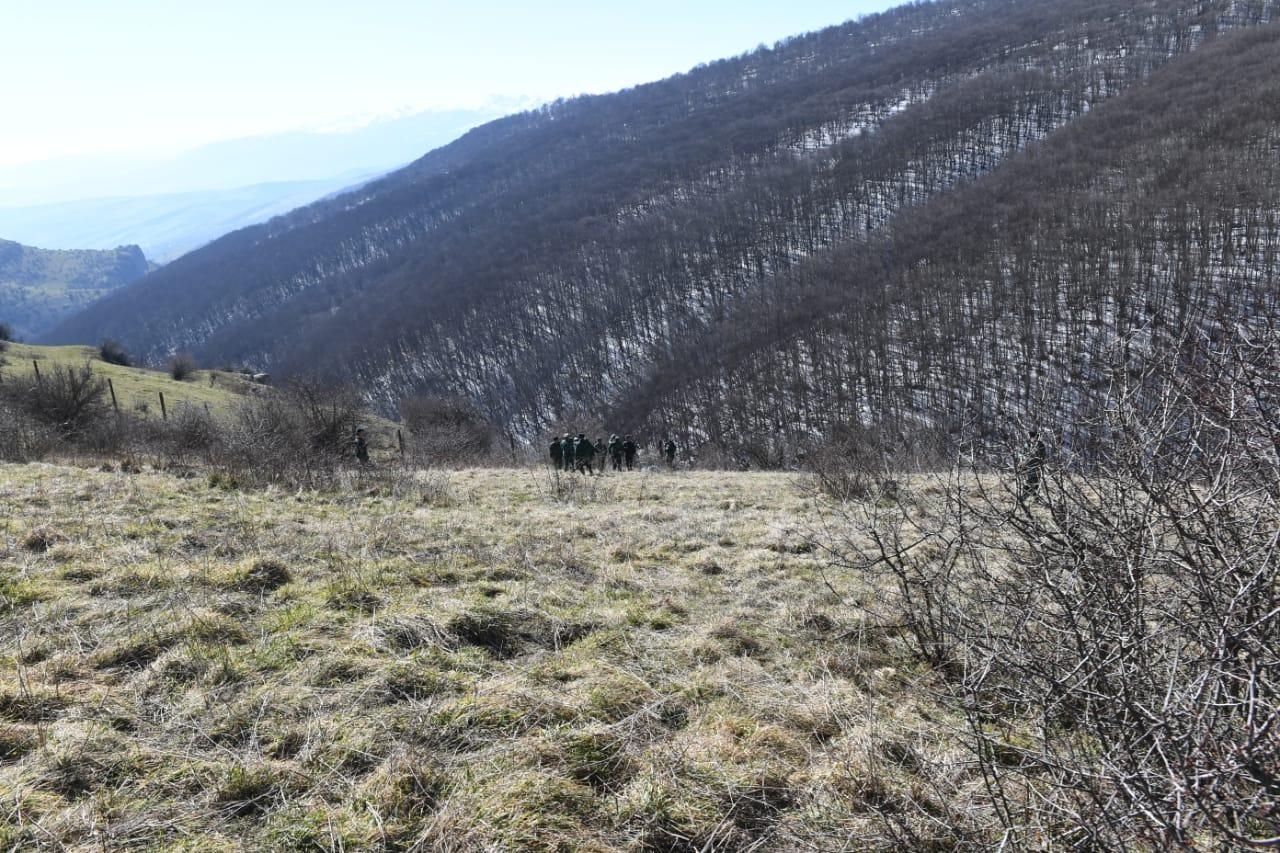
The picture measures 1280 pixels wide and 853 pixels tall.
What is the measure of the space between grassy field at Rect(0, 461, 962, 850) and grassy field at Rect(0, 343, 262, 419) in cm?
3098

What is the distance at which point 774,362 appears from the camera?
252ft

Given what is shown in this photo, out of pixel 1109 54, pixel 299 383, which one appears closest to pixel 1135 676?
pixel 299 383

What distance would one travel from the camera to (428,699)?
139 inches

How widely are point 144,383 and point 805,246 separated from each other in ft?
317

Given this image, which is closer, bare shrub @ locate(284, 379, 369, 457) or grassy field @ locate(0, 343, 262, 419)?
bare shrub @ locate(284, 379, 369, 457)

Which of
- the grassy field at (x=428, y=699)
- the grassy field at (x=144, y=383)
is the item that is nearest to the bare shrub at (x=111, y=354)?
the grassy field at (x=144, y=383)

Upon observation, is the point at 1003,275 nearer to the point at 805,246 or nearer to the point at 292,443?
the point at 805,246

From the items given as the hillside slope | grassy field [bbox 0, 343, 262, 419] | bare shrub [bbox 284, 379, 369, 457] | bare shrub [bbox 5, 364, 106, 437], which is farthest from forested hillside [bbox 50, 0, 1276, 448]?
grassy field [bbox 0, 343, 262, 419]

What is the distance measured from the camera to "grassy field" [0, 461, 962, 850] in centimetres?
264

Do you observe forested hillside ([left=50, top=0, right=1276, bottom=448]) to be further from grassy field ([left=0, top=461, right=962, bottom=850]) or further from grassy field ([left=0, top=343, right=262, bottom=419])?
grassy field ([left=0, top=343, right=262, bottom=419])

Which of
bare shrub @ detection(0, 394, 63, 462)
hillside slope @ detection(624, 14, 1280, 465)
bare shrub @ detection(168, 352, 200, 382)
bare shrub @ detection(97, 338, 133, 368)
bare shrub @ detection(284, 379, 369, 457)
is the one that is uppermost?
bare shrub @ detection(0, 394, 63, 462)

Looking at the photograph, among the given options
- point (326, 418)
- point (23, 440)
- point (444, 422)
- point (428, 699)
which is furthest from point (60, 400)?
point (428, 699)

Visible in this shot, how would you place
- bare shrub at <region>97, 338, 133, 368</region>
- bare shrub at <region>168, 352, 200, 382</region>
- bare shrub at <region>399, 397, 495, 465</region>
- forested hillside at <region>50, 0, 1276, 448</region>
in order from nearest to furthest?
bare shrub at <region>399, 397, 495, 465</region> → bare shrub at <region>168, 352, 200, 382</region> → bare shrub at <region>97, 338, 133, 368</region> → forested hillside at <region>50, 0, 1276, 448</region>

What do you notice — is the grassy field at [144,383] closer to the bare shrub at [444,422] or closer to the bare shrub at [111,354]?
the bare shrub at [111,354]
